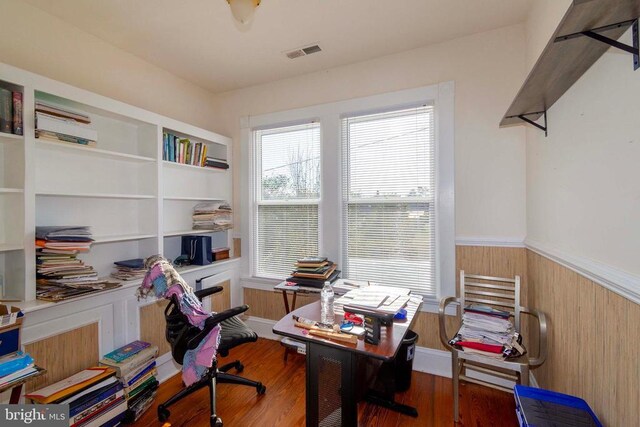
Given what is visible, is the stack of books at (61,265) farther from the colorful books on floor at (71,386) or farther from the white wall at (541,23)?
the white wall at (541,23)

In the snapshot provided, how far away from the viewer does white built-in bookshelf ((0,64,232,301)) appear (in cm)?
172

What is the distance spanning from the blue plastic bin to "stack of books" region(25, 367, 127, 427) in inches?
88.1

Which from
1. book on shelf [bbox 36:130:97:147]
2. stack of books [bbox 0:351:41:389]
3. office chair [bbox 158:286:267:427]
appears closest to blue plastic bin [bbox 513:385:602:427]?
office chair [bbox 158:286:267:427]

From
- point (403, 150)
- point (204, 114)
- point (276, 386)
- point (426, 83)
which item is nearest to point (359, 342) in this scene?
point (276, 386)

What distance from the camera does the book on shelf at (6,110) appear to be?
5.37 ft

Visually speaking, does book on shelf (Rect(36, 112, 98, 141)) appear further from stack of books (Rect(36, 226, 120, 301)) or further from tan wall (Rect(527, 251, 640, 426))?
tan wall (Rect(527, 251, 640, 426))

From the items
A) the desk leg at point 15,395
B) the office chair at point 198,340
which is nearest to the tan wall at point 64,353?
the desk leg at point 15,395

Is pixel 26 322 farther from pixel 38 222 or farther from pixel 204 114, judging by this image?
pixel 204 114

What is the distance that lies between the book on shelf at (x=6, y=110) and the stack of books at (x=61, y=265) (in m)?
0.64

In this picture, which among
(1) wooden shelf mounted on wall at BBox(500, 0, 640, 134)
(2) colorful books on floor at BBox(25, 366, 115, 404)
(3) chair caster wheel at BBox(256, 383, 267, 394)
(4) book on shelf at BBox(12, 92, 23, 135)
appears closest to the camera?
(1) wooden shelf mounted on wall at BBox(500, 0, 640, 134)

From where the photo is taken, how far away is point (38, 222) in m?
1.96

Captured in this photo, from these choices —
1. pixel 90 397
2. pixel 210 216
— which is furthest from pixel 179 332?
pixel 210 216

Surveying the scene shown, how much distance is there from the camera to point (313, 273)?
8.10 ft

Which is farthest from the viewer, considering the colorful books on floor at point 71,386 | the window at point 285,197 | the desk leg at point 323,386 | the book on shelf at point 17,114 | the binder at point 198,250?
the window at point 285,197
